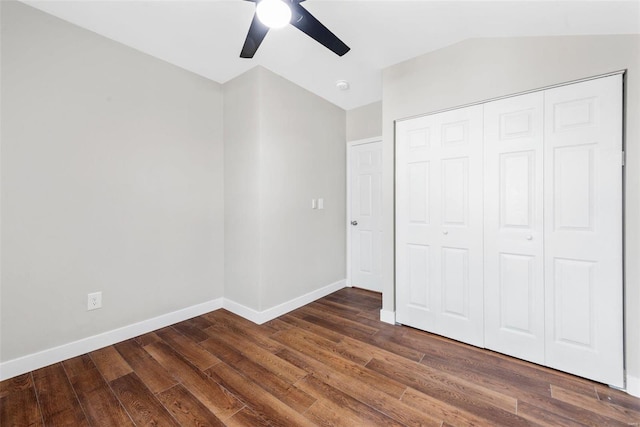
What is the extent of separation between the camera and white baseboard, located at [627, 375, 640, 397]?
1.59 m

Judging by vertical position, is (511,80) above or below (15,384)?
above

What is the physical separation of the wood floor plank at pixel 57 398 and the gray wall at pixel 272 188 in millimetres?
1382

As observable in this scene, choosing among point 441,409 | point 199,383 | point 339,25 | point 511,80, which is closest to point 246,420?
point 199,383

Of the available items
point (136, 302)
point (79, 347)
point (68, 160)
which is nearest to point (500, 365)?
point (136, 302)

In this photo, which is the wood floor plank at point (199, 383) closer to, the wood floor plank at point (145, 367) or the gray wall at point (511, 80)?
the wood floor plank at point (145, 367)

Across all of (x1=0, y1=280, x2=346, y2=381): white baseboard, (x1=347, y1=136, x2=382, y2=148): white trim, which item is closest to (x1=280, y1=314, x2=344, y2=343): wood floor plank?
(x1=0, y1=280, x2=346, y2=381): white baseboard

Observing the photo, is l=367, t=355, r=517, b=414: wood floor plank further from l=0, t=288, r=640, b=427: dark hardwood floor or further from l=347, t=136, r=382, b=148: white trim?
l=347, t=136, r=382, b=148: white trim

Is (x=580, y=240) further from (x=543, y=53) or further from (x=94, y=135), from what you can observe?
(x=94, y=135)

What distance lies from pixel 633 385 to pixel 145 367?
3.17 meters

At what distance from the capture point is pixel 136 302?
237 cm

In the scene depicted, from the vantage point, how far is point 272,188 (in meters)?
2.74

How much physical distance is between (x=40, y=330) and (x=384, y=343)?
8.48ft

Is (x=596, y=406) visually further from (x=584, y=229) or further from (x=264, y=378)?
(x=264, y=378)

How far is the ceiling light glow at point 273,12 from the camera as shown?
135 centimetres
